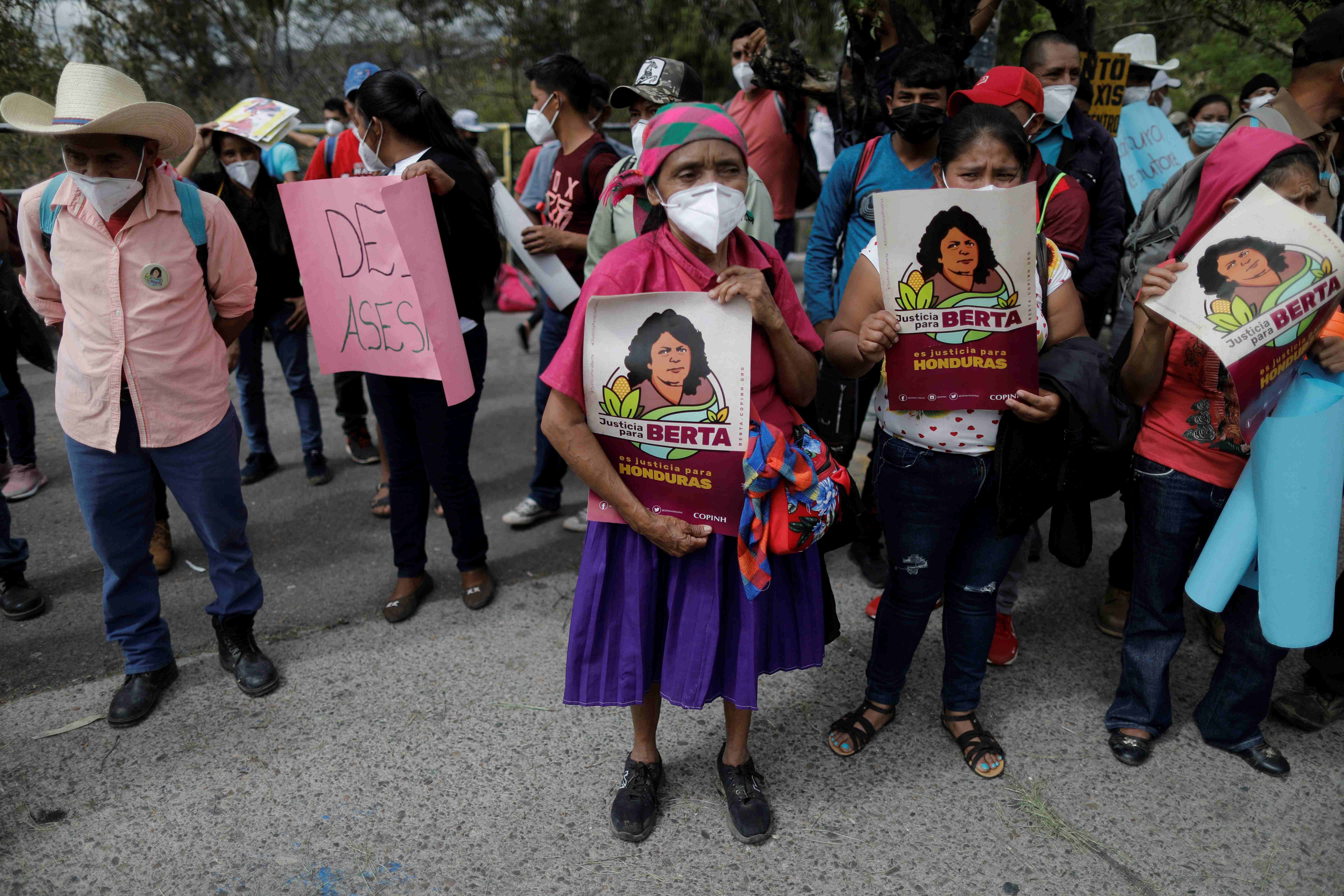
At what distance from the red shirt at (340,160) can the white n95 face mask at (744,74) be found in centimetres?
217

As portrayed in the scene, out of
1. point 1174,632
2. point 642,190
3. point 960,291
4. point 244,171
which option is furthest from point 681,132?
point 244,171

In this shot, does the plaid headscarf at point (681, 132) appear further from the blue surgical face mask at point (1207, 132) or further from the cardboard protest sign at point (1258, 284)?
the blue surgical face mask at point (1207, 132)

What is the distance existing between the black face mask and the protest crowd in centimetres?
1

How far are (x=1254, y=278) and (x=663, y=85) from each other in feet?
8.04

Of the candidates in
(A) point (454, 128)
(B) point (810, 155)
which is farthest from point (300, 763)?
(B) point (810, 155)

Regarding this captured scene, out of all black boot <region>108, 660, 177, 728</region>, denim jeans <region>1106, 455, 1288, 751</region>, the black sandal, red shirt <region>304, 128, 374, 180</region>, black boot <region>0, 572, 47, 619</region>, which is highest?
red shirt <region>304, 128, 374, 180</region>

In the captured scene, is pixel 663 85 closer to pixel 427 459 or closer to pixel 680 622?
pixel 427 459

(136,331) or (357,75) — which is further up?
(357,75)

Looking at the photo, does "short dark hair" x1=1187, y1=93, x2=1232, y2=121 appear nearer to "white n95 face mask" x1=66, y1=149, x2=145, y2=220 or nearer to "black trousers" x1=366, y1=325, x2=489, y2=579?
"black trousers" x1=366, y1=325, x2=489, y2=579

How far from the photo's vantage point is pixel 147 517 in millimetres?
2896

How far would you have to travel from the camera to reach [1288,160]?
2.21 meters

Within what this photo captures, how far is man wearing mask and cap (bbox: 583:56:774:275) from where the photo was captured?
313cm

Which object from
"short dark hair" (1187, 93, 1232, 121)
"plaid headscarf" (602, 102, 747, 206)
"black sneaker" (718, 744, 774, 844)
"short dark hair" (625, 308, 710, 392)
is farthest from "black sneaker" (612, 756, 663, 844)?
"short dark hair" (1187, 93, 1232, 121)

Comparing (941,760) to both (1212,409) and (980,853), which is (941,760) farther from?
(1212,409)
